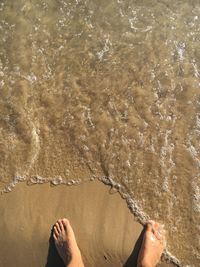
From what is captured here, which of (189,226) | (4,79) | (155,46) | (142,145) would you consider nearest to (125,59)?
(155,46)

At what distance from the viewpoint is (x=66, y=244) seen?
3.82 meters

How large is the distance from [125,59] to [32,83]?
93 cm

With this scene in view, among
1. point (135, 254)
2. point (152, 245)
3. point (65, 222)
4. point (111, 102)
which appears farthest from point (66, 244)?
point (111, 102)

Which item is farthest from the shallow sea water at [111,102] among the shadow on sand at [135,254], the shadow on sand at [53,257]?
the shadow on sand at [53,257]

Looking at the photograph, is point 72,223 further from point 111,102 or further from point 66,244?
point 111,102

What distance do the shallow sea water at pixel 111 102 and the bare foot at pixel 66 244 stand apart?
0.39m

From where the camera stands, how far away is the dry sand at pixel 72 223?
3.78m

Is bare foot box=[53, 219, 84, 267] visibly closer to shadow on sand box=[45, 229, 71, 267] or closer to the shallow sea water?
shadow on sand box=[45, 229, 71, 267]

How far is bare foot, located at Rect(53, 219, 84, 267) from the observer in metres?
3.79

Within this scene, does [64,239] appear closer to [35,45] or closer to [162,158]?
[162,158]

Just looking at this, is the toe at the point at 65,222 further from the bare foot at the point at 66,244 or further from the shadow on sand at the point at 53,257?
the shadow on sand at the point at 53,257

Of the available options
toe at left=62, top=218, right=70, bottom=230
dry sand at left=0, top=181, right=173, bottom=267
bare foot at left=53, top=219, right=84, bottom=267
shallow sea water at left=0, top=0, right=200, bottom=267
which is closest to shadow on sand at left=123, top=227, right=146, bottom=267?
dry sand at left=0, top=181, right=173, bottom=267

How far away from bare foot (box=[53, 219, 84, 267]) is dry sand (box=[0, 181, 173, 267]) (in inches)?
2.1

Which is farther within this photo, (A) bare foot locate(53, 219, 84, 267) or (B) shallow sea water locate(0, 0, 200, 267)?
(B) shallow sea water locate(0, 0, 200, 267)
